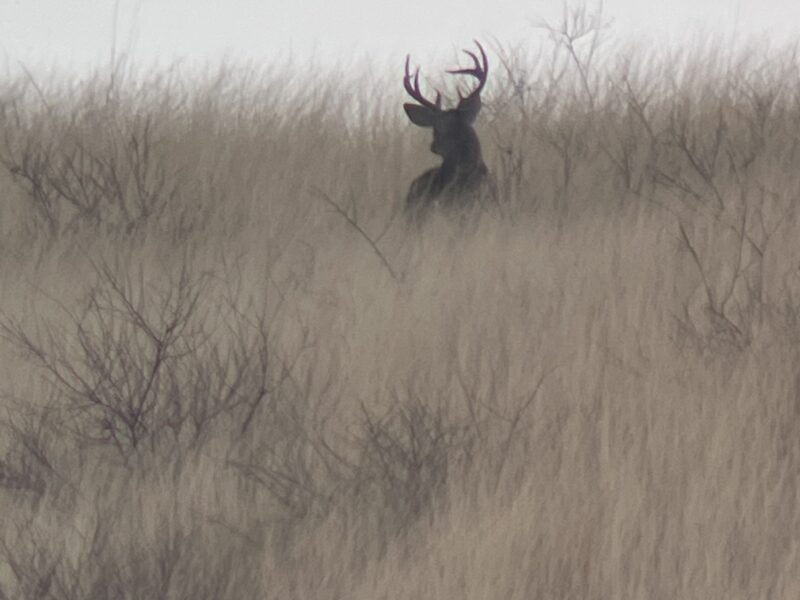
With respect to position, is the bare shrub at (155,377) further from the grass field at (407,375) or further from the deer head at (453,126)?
the deer head at (453,126)

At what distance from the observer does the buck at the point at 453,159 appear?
18.3ft

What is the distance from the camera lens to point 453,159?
18.7ft

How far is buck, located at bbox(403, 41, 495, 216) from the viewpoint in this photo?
18.3 feet

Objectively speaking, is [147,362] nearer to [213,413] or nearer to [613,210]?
[213,413]

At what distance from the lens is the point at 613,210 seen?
525cm

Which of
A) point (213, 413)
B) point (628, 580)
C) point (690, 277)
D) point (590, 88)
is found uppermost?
point (590, 88)

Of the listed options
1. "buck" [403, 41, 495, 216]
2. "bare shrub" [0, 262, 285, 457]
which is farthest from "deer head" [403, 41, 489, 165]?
"bare shrub" [0, 262, 285, 457]

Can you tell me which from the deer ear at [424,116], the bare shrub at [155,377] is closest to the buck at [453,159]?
the deer ear at [424,116]

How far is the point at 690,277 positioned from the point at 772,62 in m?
2.97

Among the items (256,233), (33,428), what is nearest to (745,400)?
(33,428)

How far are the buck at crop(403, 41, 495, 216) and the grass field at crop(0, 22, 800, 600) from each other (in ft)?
0.43

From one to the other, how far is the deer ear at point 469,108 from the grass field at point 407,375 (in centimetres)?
25

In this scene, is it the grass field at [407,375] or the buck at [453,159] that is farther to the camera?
the buck at [453,159]

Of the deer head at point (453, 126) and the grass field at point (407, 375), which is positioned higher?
the deer head at point (453, 126)
